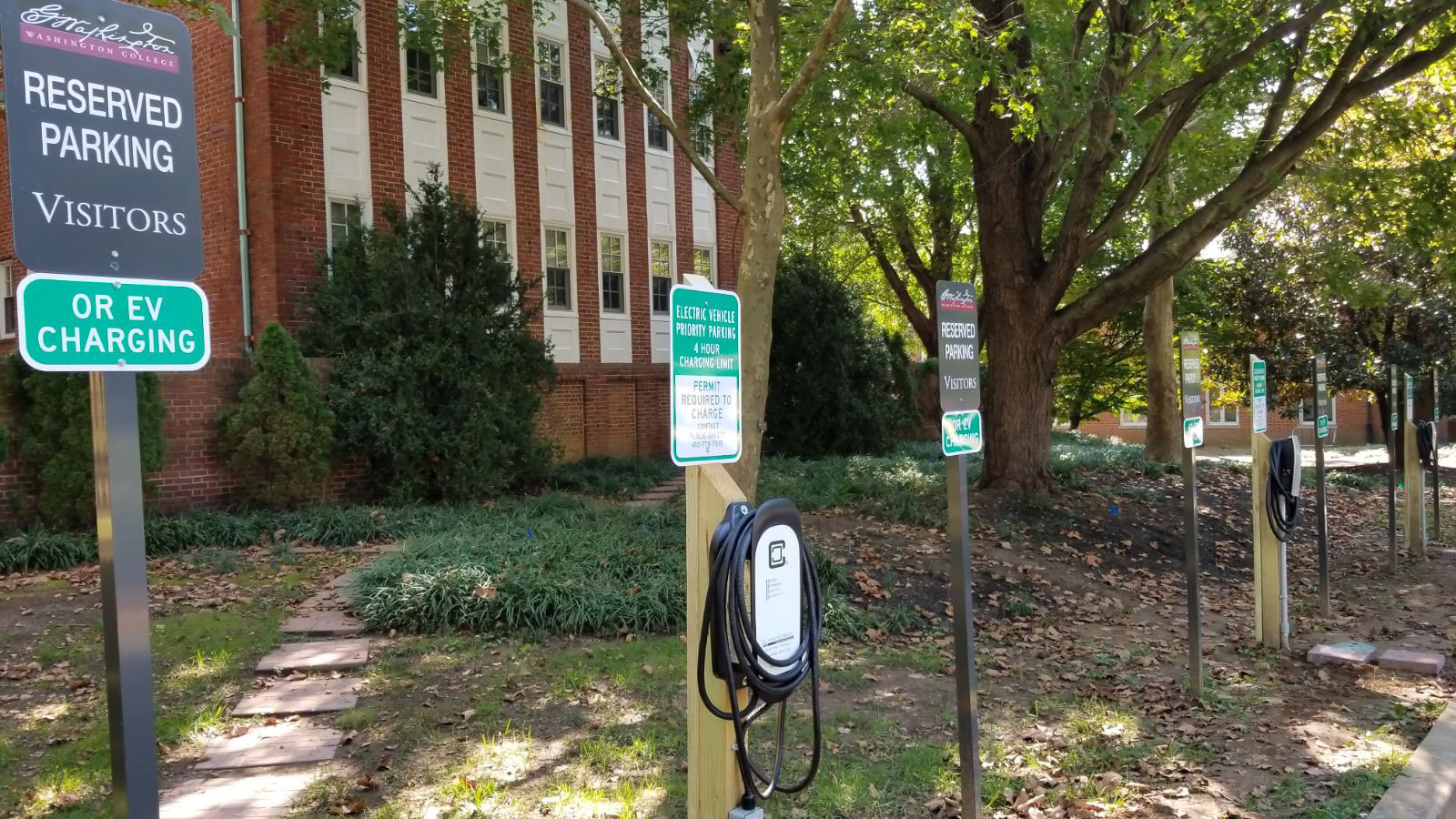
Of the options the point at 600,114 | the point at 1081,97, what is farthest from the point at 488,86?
the point at 1081,97

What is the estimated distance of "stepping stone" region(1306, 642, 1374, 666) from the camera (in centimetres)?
688

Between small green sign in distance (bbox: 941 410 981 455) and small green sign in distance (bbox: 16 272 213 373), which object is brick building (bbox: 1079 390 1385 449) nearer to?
small green sign in distance (bbox: 941 410 981 455)

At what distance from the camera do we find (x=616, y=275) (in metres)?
18.6

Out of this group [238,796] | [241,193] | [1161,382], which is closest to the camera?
[238,796]

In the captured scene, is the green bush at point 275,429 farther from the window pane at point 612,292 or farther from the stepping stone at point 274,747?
the window pane at point 612,292

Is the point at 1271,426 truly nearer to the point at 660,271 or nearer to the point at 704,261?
the point at 704,261

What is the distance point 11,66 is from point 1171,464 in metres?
17.6

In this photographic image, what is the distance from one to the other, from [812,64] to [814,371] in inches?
448

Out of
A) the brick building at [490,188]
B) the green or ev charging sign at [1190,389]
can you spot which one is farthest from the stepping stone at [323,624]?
the green or ev charging sign at [1190,389]

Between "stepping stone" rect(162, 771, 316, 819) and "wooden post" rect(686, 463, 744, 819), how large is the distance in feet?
6.46

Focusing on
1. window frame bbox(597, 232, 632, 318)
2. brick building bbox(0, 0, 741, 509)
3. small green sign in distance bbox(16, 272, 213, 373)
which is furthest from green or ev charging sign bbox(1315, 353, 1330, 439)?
window frame bbox(597, 232, 632, 318)

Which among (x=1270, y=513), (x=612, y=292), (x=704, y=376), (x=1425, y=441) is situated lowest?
(x=1270, y=513)

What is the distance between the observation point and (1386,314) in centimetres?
1967

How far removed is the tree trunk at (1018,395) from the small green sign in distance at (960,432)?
792cm
